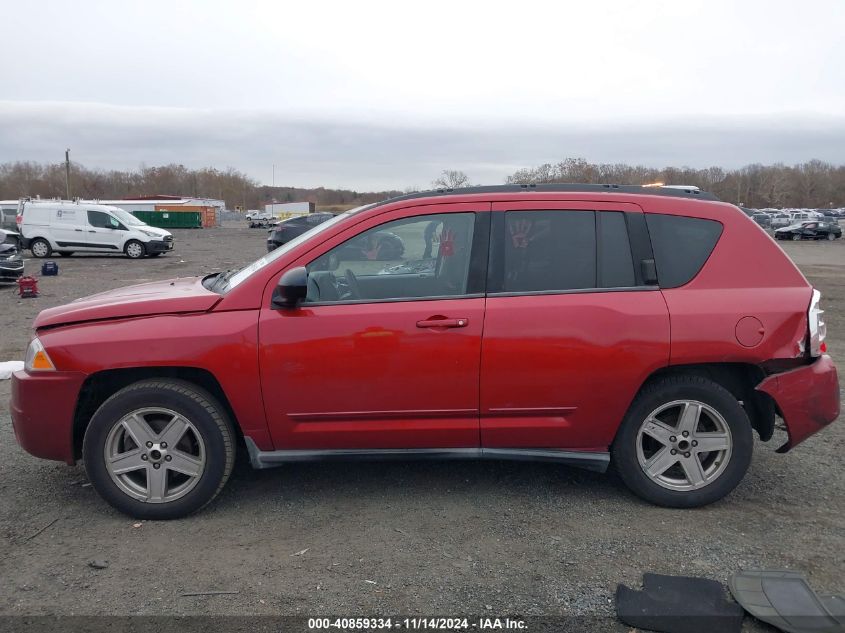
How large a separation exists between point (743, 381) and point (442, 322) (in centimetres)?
185

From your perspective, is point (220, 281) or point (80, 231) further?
point (80, 231)

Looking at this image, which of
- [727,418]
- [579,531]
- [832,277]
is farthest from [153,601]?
[832,277]

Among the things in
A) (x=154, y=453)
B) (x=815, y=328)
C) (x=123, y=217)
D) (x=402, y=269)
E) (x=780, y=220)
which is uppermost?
(x=780, y=220)

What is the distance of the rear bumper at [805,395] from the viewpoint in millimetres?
4008

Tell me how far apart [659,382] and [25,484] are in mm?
3902

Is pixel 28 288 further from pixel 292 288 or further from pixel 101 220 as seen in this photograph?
pixel 101 220

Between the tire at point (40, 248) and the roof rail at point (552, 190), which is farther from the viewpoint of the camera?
the tire at point (40, 248)

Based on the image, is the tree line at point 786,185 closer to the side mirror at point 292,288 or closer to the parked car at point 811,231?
the parked car at point 811,231

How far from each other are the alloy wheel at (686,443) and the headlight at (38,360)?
130 inches

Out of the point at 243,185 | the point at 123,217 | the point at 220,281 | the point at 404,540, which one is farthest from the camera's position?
the point at 243,185

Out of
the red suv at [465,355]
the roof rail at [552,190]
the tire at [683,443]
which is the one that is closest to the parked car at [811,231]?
the roof rail at [552,190]

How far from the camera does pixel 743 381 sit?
4.22m

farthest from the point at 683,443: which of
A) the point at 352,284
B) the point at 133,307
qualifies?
the point at 133,307

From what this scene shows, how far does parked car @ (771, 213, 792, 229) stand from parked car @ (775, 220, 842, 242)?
11321mm
